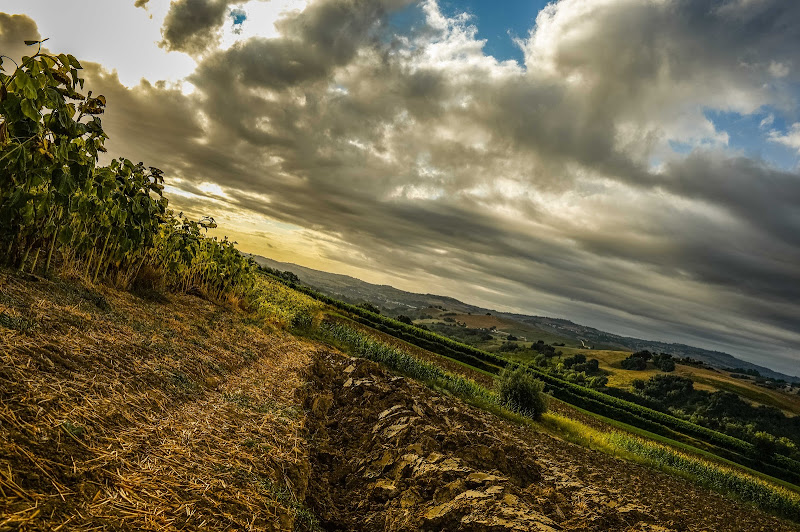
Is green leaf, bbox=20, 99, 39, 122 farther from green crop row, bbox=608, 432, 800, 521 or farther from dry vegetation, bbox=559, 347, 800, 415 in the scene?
dry vegetation, bbox=559, 347, 800, 415

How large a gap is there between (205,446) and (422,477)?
8.76ft

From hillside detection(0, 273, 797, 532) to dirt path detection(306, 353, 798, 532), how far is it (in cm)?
3

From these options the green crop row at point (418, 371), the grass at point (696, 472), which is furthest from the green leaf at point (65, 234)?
the grass at point (696, 472)

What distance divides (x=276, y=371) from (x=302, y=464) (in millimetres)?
5251

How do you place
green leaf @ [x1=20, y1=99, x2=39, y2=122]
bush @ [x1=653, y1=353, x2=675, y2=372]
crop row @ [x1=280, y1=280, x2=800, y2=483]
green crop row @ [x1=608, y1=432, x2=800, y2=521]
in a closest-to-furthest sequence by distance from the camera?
green leaf @ [x1=20, y1=99, x2=39, y2=122] → green crop row @ [x1=608, y1=432, x2=800, y2=521] → crop row @ [x1=280, y1=280, x2=800, y2=483] → bush @ [x1=653, y1=353, x2=675, y2=372]

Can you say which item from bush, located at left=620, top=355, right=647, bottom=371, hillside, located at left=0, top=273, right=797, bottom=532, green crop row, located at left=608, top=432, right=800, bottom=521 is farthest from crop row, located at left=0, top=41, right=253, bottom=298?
bush, located at left=620, top=355, right=647, bottom=371

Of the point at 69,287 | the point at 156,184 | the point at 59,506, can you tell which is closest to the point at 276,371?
the point at 69,287

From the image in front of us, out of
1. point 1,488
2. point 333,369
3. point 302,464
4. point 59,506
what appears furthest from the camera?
point 333,369

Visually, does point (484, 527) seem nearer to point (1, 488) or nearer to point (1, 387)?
point (1, 488)

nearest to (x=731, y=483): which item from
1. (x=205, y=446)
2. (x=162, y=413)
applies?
Result: (x=205, y=446)

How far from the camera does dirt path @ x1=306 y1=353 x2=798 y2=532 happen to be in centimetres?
429

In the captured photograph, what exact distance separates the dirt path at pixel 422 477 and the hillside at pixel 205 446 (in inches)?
1.0

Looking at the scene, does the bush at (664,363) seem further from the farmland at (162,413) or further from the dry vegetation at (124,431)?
the dry vegetation at (124,431)

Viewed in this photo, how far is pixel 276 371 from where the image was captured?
32.1ft
